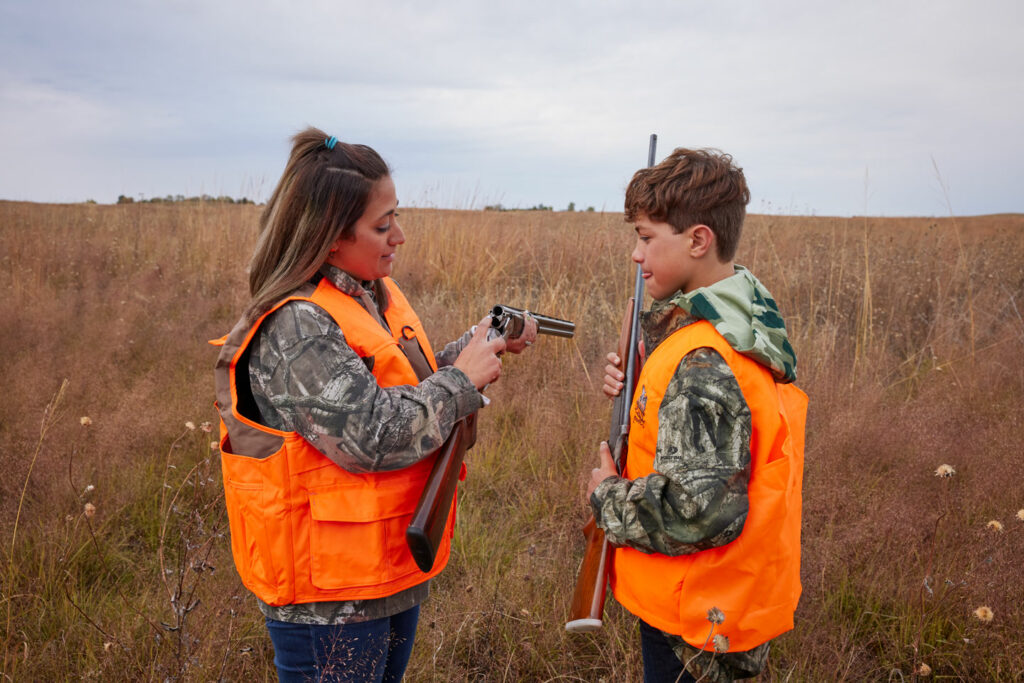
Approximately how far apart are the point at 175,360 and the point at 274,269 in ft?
16.2

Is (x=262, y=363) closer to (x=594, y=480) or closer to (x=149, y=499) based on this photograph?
(x=594, y=480)

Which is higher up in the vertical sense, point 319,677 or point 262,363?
point 262,363

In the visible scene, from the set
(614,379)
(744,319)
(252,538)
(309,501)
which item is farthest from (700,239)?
(252,538)

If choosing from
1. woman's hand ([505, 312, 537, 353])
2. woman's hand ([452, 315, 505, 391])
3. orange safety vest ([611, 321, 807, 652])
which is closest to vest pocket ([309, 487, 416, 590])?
woman's hand ([452, 315, 505, 391])

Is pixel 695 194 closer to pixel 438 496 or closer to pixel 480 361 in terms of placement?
pixel 480 361

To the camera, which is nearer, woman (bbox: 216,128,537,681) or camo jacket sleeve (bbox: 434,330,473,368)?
woman (bbox: 216,128,537,681)

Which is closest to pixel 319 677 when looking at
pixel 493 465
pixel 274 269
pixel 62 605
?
pixel 274 269

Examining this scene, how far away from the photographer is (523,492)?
13.3ft

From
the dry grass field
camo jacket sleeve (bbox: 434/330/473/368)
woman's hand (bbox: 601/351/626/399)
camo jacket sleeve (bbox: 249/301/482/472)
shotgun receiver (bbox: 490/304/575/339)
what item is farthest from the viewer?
the dry grass field

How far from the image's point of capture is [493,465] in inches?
170

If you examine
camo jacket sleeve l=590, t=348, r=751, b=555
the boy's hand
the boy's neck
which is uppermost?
the boy's neck

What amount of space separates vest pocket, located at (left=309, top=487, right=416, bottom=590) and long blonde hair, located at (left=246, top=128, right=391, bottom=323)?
22.7 inches

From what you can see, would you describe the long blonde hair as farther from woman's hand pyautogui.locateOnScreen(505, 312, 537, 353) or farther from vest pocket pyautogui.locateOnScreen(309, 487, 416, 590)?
woman's hand pyautogui.locateOnScreen(505, 312, 537, 353)

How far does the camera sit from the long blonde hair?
1734 millimetres
